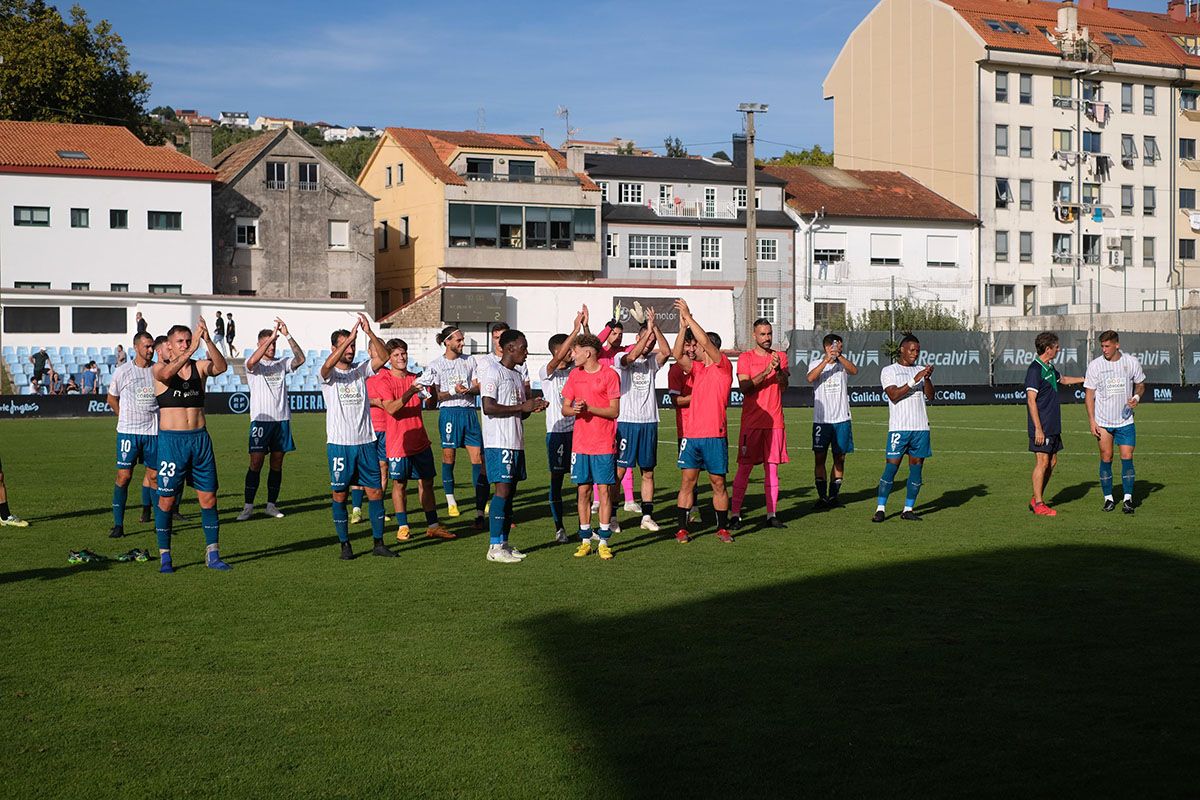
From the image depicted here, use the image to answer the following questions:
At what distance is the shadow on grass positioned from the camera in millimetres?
5742

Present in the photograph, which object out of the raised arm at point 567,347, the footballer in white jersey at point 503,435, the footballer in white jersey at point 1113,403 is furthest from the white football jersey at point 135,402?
the footballer in white jersey at point 1113,403

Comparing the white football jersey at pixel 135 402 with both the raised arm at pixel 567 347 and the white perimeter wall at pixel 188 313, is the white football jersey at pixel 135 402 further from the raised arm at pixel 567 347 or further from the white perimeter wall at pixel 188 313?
the white perimeter wall at pixel 188 313

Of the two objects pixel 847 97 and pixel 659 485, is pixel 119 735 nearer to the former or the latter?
pixel 659 485

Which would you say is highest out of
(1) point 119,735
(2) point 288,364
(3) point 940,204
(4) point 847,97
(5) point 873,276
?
(4) point 847,97

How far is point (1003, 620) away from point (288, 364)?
931 centimetres

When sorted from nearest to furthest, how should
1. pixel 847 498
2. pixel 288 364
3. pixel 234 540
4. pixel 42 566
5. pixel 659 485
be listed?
pixel 42 566, pixel 234 540, pixel 288 364, pixel 847 498, pixel 659 485

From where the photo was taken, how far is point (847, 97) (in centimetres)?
7662

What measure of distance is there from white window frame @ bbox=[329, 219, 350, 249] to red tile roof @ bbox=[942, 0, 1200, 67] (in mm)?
36151

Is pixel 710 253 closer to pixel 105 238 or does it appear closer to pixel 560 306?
pixel 560 306

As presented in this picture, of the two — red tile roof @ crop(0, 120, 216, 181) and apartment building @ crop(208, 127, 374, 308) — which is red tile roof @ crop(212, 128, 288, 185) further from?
red tile roof @ crop(0, 120, 216, 181)

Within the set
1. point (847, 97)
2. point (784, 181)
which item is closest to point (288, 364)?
point (784, 181)

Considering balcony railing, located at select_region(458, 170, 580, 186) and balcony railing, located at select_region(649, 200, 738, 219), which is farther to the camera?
balcony railing, located at select_region(649, 200, 738, 219)

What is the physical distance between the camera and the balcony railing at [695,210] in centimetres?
6688

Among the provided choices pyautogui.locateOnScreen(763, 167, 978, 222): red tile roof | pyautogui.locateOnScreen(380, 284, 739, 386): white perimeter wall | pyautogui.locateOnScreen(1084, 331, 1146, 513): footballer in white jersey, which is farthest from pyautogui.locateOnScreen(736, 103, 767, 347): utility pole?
pyautogui.locateOnScreen(1084, 331, 1146, 513): footballer in white jersey
